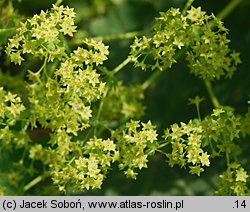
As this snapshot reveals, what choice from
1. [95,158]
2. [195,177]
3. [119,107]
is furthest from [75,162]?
[195,177]

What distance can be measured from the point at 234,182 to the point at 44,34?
55cm

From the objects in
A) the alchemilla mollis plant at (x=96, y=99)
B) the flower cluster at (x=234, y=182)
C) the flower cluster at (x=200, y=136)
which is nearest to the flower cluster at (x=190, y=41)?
the alchemilla mollis plant at (x=96, y=99)

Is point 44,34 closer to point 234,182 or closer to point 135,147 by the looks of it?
point 135,147

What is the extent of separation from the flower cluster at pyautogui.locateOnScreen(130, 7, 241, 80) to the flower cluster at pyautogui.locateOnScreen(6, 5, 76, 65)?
0.17 meters

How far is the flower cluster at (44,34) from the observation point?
1.51 metres

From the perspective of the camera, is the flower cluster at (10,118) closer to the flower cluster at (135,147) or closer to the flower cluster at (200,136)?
the flower cluster at (135,147)

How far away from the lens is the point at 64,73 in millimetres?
1503

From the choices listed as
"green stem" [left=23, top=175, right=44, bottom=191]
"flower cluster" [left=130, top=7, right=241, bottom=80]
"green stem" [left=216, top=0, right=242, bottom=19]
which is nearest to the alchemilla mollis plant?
"flower cluster" [left=130, top=7, right=241, bottom=80]

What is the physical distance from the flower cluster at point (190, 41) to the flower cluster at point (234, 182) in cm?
23

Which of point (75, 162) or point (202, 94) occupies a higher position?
point (202, 94)

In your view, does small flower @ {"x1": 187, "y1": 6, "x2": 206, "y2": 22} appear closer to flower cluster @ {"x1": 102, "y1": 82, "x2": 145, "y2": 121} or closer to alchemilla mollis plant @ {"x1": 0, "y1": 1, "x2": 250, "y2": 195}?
alchemilla mollis plant @ {"x1": 0, "y1": 1, "x2": 250, "y2": 195}

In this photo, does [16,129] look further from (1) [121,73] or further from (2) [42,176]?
(1) [121,73]

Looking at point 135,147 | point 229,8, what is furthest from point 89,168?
point 229,8

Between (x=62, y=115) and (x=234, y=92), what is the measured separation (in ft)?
2.44
